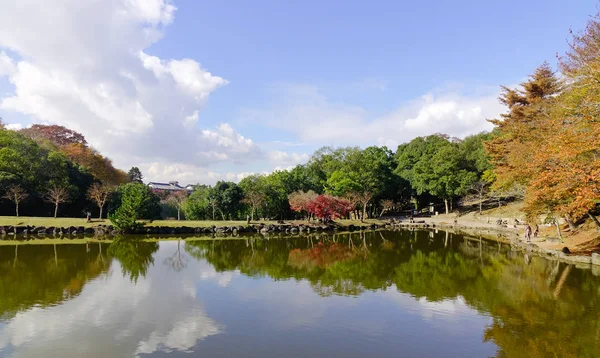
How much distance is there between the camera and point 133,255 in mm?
17938

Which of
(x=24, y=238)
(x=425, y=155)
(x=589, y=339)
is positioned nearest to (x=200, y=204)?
(x=24, y=238)

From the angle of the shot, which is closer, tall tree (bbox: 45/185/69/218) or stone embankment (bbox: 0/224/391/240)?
stone embankment (bbox: 0/224/391/240)

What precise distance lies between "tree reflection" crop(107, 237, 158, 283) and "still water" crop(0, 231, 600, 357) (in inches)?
5.1

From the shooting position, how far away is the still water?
276 inches

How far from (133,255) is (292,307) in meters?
11.8

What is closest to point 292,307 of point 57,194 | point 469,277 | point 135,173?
point 469,277

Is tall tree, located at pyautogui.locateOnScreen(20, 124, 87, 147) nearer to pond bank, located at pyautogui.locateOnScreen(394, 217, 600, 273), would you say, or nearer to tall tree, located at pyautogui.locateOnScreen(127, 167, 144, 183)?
tall tree, located at pyautogui.locateOnScreen(127, 167, 144, 183)

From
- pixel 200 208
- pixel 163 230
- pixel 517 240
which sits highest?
pixel 200 208

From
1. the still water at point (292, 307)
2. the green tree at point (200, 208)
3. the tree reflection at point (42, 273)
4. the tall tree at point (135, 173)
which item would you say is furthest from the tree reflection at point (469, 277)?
the tall tree at point (135, 173)

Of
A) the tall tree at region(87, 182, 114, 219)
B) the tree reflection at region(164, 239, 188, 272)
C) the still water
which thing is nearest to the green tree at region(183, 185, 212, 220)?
the tall tree at region(87, 182, 114, 219)

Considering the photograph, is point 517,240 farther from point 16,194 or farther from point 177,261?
point 16,194

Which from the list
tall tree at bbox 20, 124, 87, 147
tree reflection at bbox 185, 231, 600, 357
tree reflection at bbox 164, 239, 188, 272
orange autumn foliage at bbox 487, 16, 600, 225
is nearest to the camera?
tree reflection at bbox 185, 231, 600, 357

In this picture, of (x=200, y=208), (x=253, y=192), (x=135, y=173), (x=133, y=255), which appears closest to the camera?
(x=133, y=255)

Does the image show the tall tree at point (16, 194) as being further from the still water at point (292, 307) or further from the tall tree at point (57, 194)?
the still water at point (292, 307)
